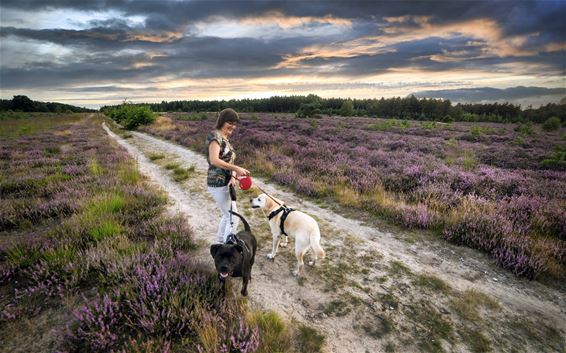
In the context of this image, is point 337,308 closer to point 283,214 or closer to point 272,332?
point 272,332

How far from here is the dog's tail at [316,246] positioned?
384 centimetres

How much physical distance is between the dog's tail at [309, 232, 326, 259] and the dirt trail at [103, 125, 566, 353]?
0.64m

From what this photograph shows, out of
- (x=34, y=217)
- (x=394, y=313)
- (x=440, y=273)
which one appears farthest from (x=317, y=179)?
(x=34, y=217)

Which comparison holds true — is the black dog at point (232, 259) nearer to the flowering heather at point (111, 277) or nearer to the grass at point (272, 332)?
the flowering heather at point (111, 277)

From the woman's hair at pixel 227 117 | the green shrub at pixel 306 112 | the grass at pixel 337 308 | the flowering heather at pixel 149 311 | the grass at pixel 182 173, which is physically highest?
the green shrub at pixel 306 112

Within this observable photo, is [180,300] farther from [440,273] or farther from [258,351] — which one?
[440,273]

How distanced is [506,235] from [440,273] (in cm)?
203

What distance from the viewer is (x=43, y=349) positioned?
271 centimetres

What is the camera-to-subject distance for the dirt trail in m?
3.27

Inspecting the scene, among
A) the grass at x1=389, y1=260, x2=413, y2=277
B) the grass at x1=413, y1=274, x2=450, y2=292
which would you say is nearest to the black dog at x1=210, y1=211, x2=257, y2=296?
the grass at x1=389, y1=260, x2=413, y2=277

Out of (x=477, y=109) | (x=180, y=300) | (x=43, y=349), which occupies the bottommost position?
(x=43, y=349)

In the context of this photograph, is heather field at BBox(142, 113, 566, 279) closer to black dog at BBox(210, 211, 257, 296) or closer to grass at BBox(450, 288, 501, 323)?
grass at BBox(450, 288, 501, 323)

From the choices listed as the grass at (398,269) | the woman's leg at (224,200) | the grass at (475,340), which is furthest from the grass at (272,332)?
the grass at (398,269)

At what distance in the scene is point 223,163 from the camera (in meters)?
3.74
